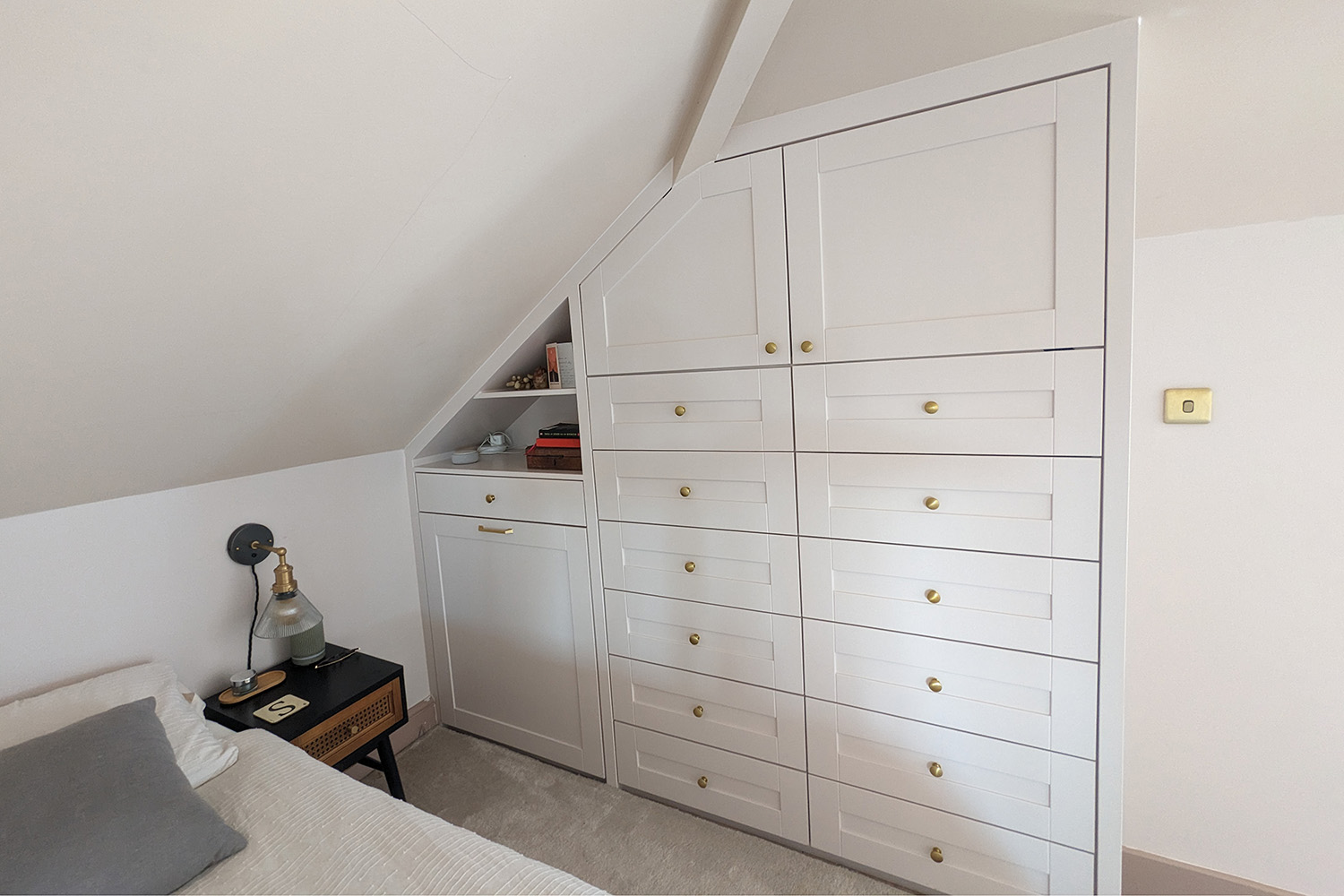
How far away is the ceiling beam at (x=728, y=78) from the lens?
1367 millimetres

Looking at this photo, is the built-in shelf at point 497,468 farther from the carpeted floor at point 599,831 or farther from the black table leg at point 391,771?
the carpeted floor at point 599,831

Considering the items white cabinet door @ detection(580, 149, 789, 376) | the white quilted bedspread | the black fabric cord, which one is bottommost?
the white quilted bedspread

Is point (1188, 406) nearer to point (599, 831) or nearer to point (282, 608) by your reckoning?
point (599, 831)

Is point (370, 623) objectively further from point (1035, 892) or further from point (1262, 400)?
point (1262, 400)

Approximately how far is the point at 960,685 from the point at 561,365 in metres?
1.54

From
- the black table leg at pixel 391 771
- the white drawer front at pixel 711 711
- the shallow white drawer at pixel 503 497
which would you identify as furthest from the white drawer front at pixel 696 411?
the black table leg at pixel 391 771

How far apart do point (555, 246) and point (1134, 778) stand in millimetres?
2207

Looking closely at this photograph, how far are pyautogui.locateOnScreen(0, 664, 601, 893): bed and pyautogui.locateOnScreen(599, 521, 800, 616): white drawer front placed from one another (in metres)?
0.91

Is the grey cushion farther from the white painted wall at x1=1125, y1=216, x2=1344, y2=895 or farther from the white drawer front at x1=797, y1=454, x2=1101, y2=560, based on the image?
the white painted wall at x1=1125, y1=216, x2=1344, y2=895

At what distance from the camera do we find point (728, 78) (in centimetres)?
154

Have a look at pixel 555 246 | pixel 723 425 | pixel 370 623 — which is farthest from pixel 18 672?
pixel 723 425

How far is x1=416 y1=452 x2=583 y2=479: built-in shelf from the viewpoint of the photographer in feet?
7.25

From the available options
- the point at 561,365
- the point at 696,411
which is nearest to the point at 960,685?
the point at 696,411

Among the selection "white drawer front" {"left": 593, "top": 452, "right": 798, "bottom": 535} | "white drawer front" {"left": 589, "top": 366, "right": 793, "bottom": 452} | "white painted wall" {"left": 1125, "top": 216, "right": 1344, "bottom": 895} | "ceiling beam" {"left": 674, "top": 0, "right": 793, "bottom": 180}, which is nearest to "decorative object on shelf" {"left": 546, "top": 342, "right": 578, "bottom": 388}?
"white drawer front" {"left": 589, "top": 366, "right": 793, "bottom": 452}
